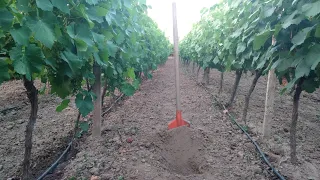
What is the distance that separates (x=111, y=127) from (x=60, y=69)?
116 inches

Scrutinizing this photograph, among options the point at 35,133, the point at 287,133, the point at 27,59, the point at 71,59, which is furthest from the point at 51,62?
the point at 287,133

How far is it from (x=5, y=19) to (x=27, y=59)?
0.25 m

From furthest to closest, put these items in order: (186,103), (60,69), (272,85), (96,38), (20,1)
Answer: (186,103) < (272,85) < (96,38) < (60,69) < (20,1)

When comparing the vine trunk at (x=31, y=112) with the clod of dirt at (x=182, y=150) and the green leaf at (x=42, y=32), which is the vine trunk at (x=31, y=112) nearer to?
the green leaf at (x=42, y=32)

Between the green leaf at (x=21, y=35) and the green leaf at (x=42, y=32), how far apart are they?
0.11ft

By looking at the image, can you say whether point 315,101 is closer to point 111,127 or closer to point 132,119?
point 132,119

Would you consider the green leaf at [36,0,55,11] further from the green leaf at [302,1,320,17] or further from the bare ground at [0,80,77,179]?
the bare ground at [0,80,77,179]

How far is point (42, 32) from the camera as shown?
150 centimetres

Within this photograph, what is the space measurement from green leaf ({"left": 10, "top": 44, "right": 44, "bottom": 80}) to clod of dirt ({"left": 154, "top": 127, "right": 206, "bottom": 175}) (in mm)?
2508

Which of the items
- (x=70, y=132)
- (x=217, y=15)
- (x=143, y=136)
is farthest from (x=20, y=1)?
(x=217, y=15)

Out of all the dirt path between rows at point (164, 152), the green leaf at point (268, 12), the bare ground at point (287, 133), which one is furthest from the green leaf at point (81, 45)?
the bare ground at point (287, 133)

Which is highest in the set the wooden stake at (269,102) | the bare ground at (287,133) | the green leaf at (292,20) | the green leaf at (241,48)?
the green leaf at (292,20)

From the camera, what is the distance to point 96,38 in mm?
2162

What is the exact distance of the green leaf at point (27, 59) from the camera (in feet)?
4.74
